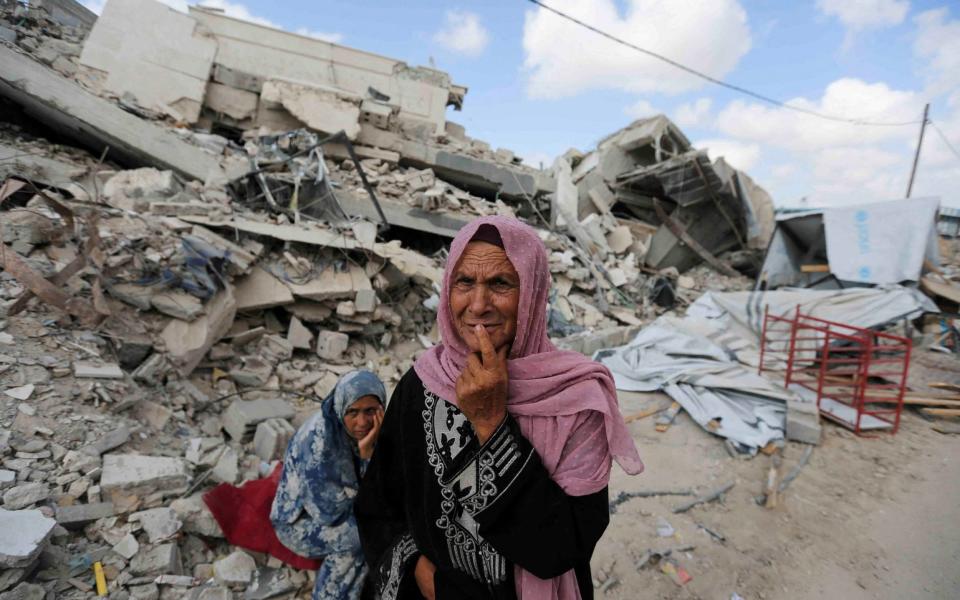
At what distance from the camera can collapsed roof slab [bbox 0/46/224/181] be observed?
6.04m

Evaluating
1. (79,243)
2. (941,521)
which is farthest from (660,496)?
(79,243)

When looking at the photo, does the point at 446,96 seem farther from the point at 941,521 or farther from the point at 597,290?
the point at 941,521

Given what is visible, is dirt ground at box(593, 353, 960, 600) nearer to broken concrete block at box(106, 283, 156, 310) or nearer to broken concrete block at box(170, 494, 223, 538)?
broken concrete block at box(170, 494, 223, 538)

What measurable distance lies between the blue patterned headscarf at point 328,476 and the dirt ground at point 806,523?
1768mm

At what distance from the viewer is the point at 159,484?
8.46 feet

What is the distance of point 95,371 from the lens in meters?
3.07

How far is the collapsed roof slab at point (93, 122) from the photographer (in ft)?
19.8

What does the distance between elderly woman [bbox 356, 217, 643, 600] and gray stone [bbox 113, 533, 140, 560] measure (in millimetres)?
1848

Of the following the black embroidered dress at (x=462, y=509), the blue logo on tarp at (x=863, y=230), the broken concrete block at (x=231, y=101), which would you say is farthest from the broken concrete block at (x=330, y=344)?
the blue logo on tarp at (x=863, y=230)

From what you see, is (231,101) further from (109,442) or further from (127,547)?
(127,547)

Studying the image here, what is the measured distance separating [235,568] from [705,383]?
538 centimetres

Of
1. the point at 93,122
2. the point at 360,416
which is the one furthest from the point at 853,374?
the point at 93,122

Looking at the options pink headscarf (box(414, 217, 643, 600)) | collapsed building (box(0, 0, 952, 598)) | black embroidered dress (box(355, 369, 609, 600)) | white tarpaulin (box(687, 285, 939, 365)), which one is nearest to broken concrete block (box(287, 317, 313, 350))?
collapsed building (box(0, 0, 952, 598))

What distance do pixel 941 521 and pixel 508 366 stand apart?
492 centimetres
